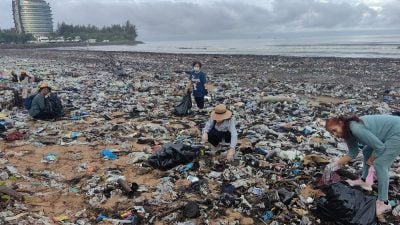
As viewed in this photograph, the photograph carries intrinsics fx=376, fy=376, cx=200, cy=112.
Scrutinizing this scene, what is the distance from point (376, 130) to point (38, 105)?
7839 millimetres

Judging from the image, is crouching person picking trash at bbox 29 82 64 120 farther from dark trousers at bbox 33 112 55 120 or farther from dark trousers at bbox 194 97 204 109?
dark trousers at bbox 194 97 204 109

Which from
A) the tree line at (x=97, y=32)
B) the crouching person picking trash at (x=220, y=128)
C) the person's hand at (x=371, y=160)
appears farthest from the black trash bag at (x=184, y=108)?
the tree line at (x=97, y=32)

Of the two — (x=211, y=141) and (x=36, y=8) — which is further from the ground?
(x=36, y=8)

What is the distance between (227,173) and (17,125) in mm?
5555

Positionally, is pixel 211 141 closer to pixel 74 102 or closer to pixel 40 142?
pixel 40 142

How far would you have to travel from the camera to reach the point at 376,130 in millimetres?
4301

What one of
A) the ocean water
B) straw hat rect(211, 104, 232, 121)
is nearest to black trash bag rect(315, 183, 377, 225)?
straw hat rect(211, 104, 232, 121)

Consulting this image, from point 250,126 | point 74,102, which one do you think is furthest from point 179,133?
point 74,102

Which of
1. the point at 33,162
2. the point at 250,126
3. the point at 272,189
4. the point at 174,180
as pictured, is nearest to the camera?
the point at 272,189

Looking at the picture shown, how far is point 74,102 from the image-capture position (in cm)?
1175

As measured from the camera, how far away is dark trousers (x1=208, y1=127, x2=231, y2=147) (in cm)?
646

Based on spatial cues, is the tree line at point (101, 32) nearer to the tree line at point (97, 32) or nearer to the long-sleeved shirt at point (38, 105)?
the tree line at point (97, 32)

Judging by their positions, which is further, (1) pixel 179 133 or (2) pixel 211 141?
(1) pixel 179 133

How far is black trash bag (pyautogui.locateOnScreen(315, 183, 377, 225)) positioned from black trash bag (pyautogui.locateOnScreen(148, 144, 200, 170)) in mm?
2459
